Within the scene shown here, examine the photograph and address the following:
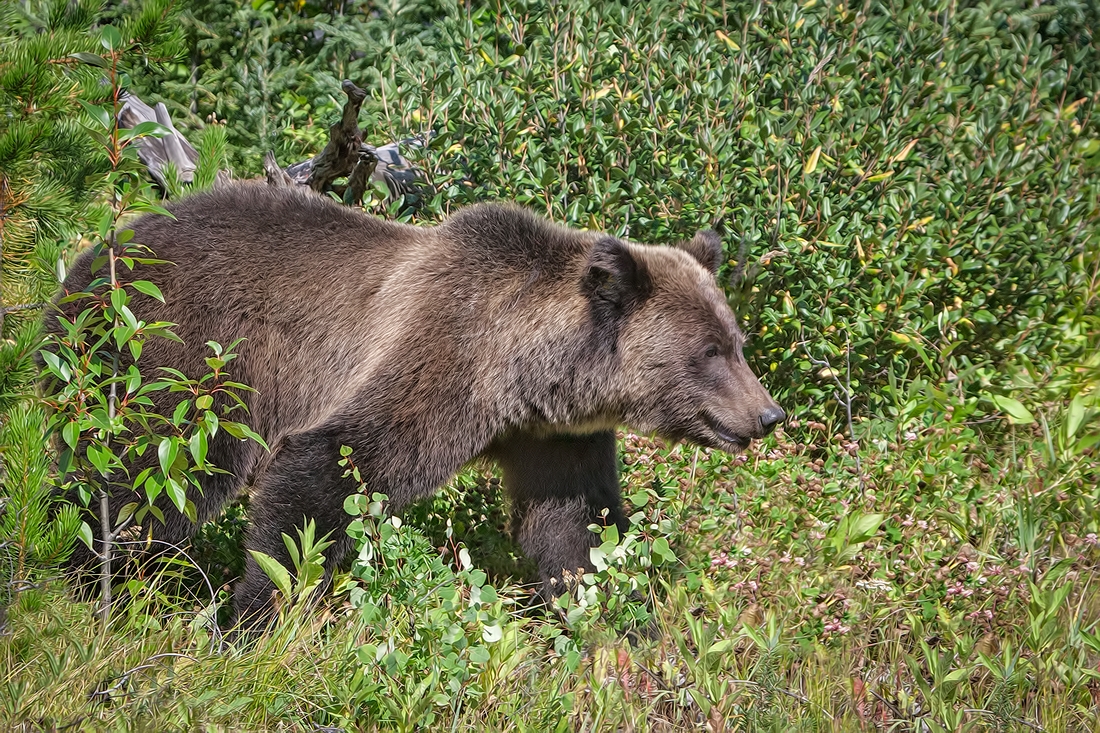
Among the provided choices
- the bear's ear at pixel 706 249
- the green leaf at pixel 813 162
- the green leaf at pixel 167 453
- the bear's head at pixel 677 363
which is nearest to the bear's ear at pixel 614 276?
the bear's head at pixel 677 363

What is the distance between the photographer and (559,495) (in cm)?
461

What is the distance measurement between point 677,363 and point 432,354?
0.98 meters

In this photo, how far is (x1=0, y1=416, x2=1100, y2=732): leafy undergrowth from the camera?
3301 millimetres

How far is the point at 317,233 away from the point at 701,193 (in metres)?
2.10

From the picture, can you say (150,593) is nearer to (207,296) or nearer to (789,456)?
(207,296)

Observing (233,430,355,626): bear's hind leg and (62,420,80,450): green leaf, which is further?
(233,430,355,626): bear's hind leg

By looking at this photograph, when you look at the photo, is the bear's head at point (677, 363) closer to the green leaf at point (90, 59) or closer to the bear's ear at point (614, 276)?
the bear's ear at point (614, 276)

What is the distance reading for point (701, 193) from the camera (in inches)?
225

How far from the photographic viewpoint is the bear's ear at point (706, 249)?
4809mm

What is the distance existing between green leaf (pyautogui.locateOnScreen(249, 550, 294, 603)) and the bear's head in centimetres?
146

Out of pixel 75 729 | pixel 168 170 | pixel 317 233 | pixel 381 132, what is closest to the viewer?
pixel 75 729

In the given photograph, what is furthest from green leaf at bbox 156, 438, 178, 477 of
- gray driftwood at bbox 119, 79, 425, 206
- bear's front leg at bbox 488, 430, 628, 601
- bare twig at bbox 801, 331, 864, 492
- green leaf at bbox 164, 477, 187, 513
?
bare twig at bbox 801, 331, 864, 492

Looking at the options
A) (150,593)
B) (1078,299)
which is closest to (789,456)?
(1078,299)

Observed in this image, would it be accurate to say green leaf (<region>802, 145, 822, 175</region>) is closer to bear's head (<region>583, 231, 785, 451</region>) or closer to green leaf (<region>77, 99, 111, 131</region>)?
bear's head (<region>583, 231, 785, 451</region>)
